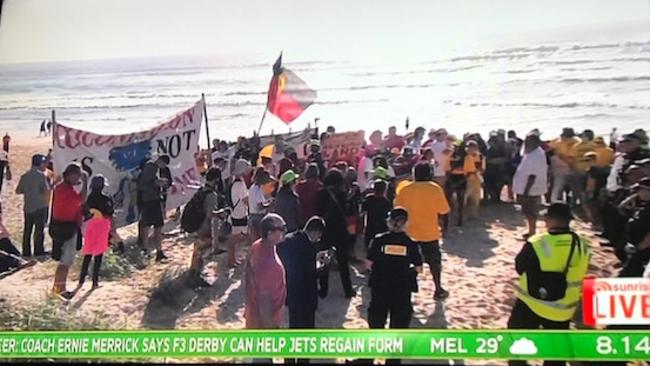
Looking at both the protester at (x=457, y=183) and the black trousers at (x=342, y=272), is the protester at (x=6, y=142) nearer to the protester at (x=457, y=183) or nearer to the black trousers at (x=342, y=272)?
the black trousers at (x=342, y=272)

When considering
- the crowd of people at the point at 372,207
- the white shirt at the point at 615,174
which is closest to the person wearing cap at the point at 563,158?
the crowd of people at the point at 372,207

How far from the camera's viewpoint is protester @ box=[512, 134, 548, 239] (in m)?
2.49

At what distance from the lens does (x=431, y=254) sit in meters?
2.60

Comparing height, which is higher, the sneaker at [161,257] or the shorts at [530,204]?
the shorts at [530,204]

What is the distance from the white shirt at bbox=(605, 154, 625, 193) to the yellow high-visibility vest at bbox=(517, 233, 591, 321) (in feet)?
0.87

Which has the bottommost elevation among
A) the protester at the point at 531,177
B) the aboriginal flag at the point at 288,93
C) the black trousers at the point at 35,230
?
the black trousers at the point at 35,230

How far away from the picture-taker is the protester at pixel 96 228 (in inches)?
114

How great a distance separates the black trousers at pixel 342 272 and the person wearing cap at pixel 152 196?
78 centimetres

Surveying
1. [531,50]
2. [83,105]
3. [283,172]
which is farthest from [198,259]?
[531,50]

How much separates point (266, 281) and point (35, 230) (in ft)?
4.13

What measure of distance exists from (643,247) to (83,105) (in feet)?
7.82

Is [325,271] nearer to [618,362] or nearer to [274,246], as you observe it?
[274,246]

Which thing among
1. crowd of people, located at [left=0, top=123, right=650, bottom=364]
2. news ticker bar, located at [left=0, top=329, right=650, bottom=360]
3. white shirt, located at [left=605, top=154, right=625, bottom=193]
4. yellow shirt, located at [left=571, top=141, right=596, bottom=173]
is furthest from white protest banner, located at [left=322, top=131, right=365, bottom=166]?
white shirt, located at [left=605, top=154, right=625, bottom=193]

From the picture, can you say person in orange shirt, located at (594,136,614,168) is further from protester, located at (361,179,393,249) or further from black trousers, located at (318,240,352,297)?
black trousers, located at (318,240,352,297)
